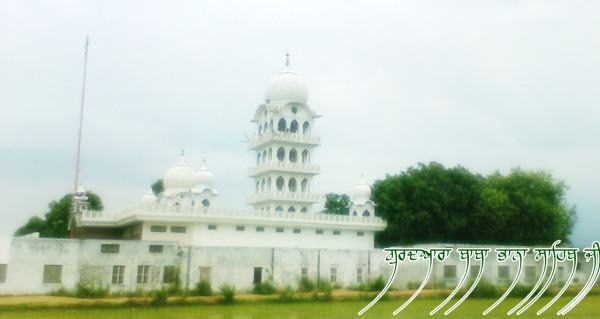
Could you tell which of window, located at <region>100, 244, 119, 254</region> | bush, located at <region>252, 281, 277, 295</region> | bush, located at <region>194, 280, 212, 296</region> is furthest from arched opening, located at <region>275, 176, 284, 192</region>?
bush, located at <region>194, 280, 212, 296</region>

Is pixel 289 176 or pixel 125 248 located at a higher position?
pixel 289 176

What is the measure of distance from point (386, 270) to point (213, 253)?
1080cm

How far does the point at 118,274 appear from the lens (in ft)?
105

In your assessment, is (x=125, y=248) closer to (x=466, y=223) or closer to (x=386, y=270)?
(x=386, y=270)

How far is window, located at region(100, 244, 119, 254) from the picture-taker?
105ft

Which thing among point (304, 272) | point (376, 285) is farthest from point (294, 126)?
point (376, 285)

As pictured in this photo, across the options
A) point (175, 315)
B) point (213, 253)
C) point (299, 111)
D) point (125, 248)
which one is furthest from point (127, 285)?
point (299, 111)

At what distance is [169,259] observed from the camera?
3331 centimetres

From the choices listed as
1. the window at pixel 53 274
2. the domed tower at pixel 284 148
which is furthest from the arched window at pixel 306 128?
the window at pixel 53 274

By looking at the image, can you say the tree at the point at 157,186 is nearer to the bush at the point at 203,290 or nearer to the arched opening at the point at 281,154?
the arched opening at the point at 281,154

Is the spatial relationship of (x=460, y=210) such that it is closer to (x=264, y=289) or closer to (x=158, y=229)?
(x=264, y=289)

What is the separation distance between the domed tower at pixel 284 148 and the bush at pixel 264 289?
15.1m

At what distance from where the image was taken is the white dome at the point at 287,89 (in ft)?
168

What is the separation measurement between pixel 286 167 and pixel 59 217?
25.2m
